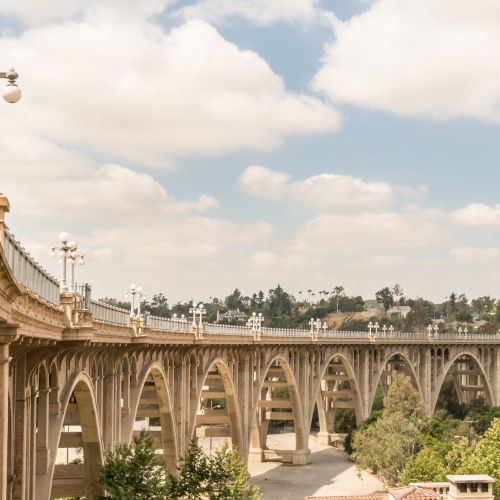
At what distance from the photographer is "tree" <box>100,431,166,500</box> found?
42.0 m

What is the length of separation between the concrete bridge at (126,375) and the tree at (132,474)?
45.0 inches

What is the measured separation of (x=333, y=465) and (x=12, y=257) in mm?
84403

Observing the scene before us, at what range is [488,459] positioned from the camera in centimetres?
6119

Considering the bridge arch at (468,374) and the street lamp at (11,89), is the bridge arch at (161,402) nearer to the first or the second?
the street lamp at (11,89)

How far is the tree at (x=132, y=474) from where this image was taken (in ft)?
138

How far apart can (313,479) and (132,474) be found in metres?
52.3

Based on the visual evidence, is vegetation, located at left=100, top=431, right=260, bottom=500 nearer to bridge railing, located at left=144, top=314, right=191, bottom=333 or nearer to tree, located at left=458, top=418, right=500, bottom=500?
bridge railing, located at left=144, top=314, right=191, bottom=333

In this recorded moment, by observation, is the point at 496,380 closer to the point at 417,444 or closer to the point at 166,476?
the point at 417,444

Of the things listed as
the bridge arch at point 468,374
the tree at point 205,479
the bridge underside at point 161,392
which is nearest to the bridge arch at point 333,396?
the bridge underside at point 161,392

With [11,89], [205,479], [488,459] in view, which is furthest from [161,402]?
[11,89]

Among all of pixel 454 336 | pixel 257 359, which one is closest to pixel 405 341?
pixel 454 336

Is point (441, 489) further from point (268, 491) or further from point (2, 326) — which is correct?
point (2, 326)

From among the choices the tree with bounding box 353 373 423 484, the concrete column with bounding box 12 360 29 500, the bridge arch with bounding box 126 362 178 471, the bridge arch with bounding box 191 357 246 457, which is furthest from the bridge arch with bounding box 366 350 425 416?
the concrete column with bounding box 12 360 29 500

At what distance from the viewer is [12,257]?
923 inches
